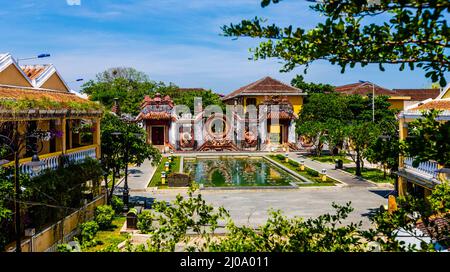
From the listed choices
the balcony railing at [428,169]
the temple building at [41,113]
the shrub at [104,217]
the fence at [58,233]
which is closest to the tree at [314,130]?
the balcony railing at [428,169]

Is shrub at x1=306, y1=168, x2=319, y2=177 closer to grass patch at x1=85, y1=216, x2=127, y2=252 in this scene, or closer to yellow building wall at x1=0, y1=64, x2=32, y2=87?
grass patch at x1=85, y1=216, x2=127, y2=252

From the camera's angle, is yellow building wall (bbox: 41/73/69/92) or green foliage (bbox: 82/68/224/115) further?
green foliage (bbox: 82/68/224/115)

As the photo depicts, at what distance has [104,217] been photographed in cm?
1516

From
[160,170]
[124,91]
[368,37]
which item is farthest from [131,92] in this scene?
[368,37]

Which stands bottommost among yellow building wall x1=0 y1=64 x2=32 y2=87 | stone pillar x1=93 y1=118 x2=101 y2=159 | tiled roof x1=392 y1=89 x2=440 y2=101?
stone pillar x1=93 y1=118 x2=101 y2=159

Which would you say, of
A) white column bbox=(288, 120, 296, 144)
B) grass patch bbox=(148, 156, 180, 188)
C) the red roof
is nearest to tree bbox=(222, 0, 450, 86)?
grass patch bbox=(148, 156, 180, 188)

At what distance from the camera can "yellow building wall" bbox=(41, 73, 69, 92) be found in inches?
700

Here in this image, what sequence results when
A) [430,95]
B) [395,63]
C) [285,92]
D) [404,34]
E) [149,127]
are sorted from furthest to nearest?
1. [430,95]
2. [285,92]
3. [149,127]
4. [395,63]
5. [404,34]

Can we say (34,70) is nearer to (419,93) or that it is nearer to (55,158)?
(55,158)

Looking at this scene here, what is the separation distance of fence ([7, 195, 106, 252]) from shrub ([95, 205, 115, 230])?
489mm
